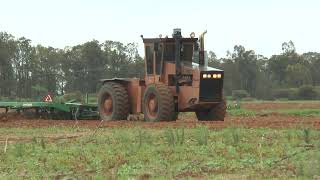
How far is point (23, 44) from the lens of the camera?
9262cm

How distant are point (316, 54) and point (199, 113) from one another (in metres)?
113

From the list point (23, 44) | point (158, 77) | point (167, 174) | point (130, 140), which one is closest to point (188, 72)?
point (158, 77)

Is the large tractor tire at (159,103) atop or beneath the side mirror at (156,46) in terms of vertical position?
beneath

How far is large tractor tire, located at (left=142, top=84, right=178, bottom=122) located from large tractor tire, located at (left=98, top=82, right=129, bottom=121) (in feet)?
4.89

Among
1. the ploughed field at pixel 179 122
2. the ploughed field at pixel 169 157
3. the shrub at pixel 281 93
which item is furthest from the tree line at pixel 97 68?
the ploughed field at pixel 169 157

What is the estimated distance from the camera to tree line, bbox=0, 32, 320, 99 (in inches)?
3182

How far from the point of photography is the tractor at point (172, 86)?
19.8 m

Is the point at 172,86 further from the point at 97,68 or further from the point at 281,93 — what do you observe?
the point at 281,93

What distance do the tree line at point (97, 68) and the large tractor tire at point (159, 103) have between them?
44811 millimetres

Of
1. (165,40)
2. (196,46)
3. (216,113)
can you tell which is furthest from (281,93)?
(165,40)

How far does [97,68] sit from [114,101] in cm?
6640

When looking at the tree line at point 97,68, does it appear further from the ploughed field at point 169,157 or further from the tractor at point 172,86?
the ploughed field at point 169,157

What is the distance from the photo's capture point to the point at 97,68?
88.1 meters

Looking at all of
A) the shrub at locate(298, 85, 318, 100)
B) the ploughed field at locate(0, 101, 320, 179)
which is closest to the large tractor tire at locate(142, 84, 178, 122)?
the ploughed field at locate(0, 101, 320, 179)
